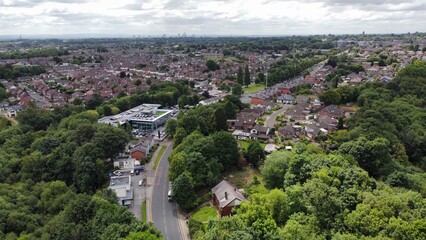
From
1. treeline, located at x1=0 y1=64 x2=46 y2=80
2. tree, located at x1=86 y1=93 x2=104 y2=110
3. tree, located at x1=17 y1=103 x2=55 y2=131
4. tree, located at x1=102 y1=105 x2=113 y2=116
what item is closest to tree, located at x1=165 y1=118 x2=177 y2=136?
tree, located at x1=102 y1=105 x2=113 y2=116

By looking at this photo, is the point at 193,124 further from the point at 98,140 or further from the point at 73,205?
the point at 73,205

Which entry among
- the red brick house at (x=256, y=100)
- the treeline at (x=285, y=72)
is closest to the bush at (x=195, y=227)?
the red brick house at (x=256, y=100)

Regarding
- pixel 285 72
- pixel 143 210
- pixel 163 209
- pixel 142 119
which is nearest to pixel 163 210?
pixel 163 209

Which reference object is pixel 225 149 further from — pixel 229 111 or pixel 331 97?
pixel 331 97

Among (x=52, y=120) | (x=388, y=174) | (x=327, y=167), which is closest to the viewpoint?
(x=327, y=167)

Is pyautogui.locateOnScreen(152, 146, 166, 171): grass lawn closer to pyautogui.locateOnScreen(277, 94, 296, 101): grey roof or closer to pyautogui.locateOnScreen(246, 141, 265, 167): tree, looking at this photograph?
pyautogui.locateOnScreen(246, 141, 265, 167): tree

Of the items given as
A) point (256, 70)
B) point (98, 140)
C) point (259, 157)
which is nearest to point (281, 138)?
point (259, 157)
